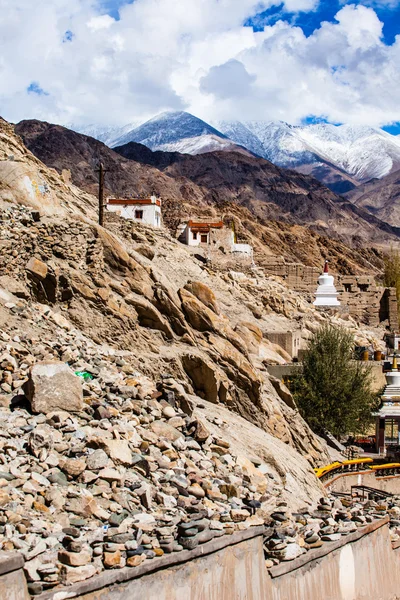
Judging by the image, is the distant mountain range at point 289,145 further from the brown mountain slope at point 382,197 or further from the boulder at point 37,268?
the boulder at point 37,268

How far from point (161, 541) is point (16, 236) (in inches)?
280

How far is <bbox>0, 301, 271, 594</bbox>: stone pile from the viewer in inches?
252

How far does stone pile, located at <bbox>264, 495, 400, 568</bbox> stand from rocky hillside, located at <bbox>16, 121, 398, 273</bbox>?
99.9 ft

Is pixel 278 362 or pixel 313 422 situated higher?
pixel 278 362

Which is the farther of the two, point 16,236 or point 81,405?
point 16,236

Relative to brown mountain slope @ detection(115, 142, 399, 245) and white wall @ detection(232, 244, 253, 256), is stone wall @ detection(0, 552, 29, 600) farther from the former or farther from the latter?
brown mountain slope @ detection(115, 142, 399, 245)

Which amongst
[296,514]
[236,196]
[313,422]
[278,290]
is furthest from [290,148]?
[296,514]

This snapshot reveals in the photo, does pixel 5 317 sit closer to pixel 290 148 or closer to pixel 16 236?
pixel 16 236

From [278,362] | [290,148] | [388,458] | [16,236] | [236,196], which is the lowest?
[388,458]

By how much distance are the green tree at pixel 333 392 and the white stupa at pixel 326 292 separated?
35.2ft

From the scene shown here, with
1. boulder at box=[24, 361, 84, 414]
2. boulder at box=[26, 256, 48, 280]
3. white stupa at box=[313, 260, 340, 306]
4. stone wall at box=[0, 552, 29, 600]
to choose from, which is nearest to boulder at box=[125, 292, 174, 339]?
boulder at box=[26, 256, 48, 280]

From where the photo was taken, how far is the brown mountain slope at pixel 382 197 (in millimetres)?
132875

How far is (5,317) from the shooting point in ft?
33.5

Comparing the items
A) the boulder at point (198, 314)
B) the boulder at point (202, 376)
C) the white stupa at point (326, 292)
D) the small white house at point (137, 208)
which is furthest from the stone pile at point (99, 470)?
the white stupa at point (326, 292)
